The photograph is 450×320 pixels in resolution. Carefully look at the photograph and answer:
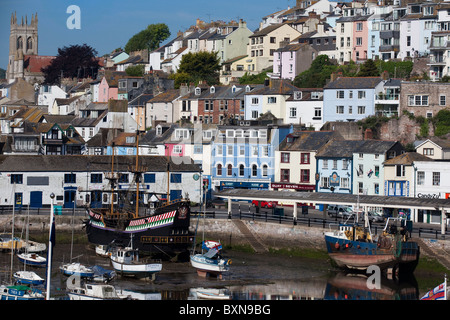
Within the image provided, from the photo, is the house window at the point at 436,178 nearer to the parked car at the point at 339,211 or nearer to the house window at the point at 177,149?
the parked car at the point at 339,211

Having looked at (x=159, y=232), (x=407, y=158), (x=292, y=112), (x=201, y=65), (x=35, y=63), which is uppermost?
(x=35, y=63)

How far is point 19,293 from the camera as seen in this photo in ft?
126

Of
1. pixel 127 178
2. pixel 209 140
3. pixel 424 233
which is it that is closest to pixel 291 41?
pixel 209 140

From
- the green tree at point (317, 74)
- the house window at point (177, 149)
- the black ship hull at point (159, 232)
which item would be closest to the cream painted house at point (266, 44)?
the green tree at point (317, 74)

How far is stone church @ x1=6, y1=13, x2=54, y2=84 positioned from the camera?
158 m

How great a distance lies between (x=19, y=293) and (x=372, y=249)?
67.4 ft

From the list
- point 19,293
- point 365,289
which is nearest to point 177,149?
point 365,289

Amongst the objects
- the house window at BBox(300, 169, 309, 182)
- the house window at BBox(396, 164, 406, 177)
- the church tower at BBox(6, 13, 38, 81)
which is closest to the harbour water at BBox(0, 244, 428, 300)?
the house window at BBox(396, 164, 406, 177)

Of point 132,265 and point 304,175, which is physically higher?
point 304,175

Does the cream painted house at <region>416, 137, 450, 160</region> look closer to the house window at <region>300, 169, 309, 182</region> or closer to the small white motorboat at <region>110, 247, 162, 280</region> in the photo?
the house window at <region>300, 169, 309, 182</region>

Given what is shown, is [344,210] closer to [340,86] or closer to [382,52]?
[340,86]

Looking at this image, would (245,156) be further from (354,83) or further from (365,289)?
(365,289)

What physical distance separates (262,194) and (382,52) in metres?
39.8

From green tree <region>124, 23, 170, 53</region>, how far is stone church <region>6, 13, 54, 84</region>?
17916 millimetres
